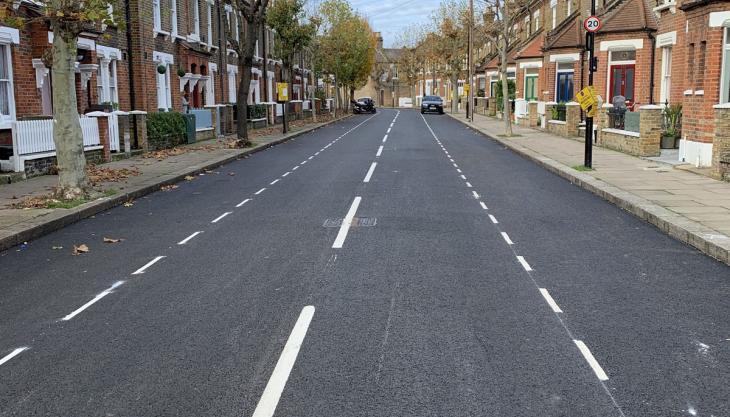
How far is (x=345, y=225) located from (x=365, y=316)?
4629 millimetres

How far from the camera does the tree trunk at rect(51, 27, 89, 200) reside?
13.2 metres

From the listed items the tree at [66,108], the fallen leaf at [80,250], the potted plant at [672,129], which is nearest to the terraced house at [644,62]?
the potted plant at [672,129]

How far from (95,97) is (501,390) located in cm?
2132

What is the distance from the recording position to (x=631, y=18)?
96.0 feet

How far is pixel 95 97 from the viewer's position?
75.6 ft

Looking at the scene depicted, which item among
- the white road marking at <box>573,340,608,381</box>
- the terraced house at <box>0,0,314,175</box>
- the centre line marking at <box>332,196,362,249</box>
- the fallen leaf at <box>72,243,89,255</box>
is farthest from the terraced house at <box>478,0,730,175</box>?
the terraced house at <box>0,0,314,175</box>

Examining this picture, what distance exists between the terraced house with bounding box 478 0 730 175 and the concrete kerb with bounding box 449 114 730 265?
2.89 metres

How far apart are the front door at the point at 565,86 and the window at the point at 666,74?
12.5m

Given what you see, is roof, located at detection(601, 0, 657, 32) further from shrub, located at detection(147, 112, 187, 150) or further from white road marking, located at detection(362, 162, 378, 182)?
shrub, located at detection(147, 112, 187, 150)

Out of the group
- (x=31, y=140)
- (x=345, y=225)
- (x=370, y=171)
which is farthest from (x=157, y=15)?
(x=345, y=225)

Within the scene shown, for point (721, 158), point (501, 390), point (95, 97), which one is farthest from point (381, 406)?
point (95, 97)

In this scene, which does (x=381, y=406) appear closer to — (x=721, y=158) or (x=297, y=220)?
(x=297, y=220)

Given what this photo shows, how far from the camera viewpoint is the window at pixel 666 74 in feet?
A: 81.9

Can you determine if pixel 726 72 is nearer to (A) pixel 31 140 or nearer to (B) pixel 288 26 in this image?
(A) pixel 31 140
